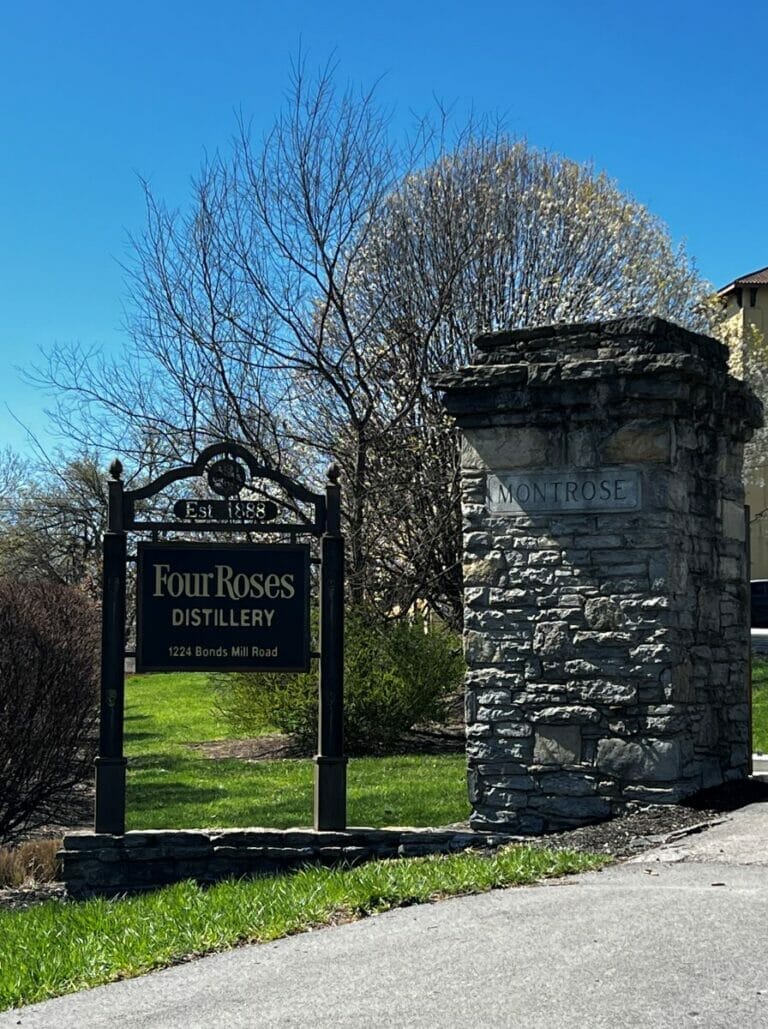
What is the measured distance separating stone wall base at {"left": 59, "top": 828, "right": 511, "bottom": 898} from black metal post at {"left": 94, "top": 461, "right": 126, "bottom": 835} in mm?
203

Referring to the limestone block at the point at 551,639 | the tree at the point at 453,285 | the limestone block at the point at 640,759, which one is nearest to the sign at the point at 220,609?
the limestone block at the point at 551,639

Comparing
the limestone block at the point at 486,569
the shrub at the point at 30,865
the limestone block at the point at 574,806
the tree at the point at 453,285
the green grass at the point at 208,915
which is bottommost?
the shrub at the point at 30,865

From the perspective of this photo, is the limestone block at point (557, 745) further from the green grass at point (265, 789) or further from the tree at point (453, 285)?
the tree at point (453, 285)

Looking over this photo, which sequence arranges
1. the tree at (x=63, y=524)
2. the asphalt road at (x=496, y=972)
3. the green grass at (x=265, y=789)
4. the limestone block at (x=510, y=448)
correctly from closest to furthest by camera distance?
the asphalt road at (x=496, y=972), the limestone block at (x=510, y=448), the green grass at (x=265, y=789), the tree at (x=63, y=524)

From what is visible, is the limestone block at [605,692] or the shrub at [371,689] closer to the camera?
the limestone block at [605,692]

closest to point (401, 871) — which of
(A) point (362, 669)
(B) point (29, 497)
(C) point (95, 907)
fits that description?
(C) point (95, 907)

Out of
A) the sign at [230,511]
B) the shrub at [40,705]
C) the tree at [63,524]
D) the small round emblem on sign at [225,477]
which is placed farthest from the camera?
the tree at [63,524]

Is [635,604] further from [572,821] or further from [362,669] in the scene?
[362,669]

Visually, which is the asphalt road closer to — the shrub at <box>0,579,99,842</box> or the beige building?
the shrub at <box>0,579,99,842</box>

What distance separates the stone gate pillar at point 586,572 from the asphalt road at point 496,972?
9.45 ft

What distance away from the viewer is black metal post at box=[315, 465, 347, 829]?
10242 millimetres

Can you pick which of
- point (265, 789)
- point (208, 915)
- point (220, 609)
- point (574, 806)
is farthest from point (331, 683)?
point (265, 789)

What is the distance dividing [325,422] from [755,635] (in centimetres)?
1276

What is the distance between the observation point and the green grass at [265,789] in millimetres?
12234
